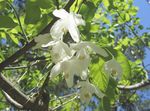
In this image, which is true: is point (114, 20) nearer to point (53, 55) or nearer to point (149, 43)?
point (149, 43)

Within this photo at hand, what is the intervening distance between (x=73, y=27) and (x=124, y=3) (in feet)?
9.65

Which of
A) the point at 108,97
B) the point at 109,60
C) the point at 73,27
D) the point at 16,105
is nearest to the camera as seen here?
the point at 73,27

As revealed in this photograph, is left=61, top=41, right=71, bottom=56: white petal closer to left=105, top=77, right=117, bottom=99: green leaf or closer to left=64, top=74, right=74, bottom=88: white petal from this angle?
left=64, top=74, right=74, bottom=88: white petal

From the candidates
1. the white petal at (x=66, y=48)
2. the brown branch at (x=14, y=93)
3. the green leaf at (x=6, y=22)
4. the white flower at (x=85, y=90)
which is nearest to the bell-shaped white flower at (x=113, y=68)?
the white flower at (x=85, y=90)

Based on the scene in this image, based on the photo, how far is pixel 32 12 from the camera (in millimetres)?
1262

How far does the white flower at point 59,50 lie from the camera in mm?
1028

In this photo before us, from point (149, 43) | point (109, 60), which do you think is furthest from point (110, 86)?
point (149, 43)

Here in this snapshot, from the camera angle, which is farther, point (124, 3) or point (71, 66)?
point (124, 3)

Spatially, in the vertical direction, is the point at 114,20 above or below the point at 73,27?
below

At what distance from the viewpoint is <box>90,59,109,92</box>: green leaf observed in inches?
51.8

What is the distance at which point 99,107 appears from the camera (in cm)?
137

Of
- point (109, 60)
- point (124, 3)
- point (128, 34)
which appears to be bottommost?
point (128, 34)

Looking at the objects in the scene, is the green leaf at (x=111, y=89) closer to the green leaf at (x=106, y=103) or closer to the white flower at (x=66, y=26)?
the green leaf at (x=106, y=103)

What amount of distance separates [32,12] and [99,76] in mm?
274
